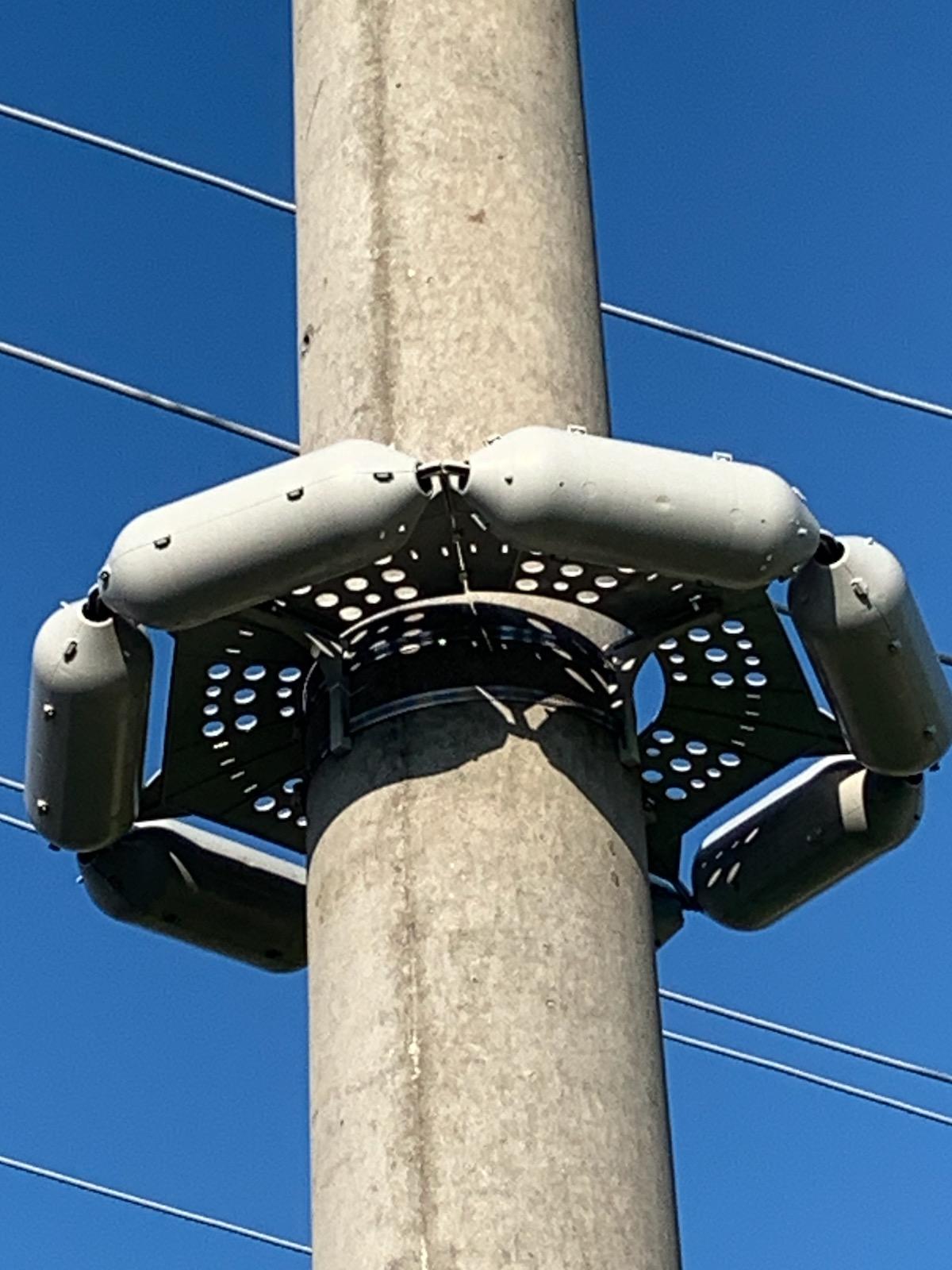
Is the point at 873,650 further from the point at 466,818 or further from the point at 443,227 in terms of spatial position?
the point at 443,227

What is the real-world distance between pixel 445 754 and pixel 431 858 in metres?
0.19

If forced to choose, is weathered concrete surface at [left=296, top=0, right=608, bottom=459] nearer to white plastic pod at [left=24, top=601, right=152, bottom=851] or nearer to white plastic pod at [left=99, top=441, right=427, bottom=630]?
white plastic pod at [left=99, top=441, right=427, bottom=630]

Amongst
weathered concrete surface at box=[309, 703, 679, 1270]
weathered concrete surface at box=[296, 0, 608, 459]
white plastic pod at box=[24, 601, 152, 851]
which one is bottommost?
weathered concrete surface at box=[309, 703, 679, 1270]

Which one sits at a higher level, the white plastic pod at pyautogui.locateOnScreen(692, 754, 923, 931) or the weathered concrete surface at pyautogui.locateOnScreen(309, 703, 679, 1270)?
the white plastic pod at pyautogui.locateOnScreen(692, 754, 923, 931)

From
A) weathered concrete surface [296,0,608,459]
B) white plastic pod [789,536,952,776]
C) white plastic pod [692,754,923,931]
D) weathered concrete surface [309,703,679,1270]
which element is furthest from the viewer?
white plastic pod [692,754,923,931]

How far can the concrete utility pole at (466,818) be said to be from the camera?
11.5 feet

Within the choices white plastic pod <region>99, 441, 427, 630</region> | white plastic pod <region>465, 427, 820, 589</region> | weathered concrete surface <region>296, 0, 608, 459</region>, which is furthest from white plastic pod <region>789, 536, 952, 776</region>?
white plastic pod <region>99, 441, 427, 630</region>

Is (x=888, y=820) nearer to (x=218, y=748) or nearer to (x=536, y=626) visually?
(x=536, y=626)

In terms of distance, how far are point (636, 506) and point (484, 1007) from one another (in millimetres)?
669

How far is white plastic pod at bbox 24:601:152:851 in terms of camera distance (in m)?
3.95

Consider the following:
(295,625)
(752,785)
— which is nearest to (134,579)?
(295,625)

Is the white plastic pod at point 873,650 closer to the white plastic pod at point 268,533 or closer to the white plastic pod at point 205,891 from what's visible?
the white plastic pod at point 268,533

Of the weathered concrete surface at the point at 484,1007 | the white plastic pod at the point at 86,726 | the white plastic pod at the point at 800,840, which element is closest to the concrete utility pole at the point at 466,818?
the weathered concrete surface at the point at 484,1007

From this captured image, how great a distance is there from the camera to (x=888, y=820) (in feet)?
14.2
